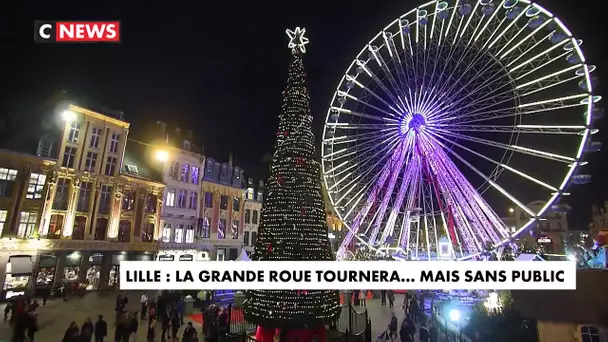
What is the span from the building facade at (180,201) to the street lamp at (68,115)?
8.92 meters

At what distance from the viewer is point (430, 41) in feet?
78.0

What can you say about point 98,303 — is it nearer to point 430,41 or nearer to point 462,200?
point 462,200

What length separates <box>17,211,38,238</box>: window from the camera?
25344 millimetres

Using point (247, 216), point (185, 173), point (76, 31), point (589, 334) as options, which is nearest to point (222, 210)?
point (247, 216)

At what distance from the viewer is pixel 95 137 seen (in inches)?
1212

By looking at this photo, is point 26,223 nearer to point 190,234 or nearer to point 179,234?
point 179,234

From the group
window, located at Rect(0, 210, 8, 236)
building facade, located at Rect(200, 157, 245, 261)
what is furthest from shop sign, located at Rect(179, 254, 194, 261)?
window, located at Rect(0, 210, 8, 236)

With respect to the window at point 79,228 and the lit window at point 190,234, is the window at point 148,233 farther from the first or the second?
the window at point 79,228

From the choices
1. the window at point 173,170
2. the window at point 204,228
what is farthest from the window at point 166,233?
the window at point 173,170

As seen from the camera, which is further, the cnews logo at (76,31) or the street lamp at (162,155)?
the street lamp at (162,155)

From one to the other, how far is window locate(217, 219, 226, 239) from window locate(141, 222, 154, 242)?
8558mm

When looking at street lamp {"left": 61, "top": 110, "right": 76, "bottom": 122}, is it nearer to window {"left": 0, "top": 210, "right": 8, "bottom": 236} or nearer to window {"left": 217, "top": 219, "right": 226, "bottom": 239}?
window {"left": 0, "top": 210, "right": 8, "bottom": 236}

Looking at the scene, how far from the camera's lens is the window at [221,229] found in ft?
135

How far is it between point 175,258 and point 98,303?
12.3m
